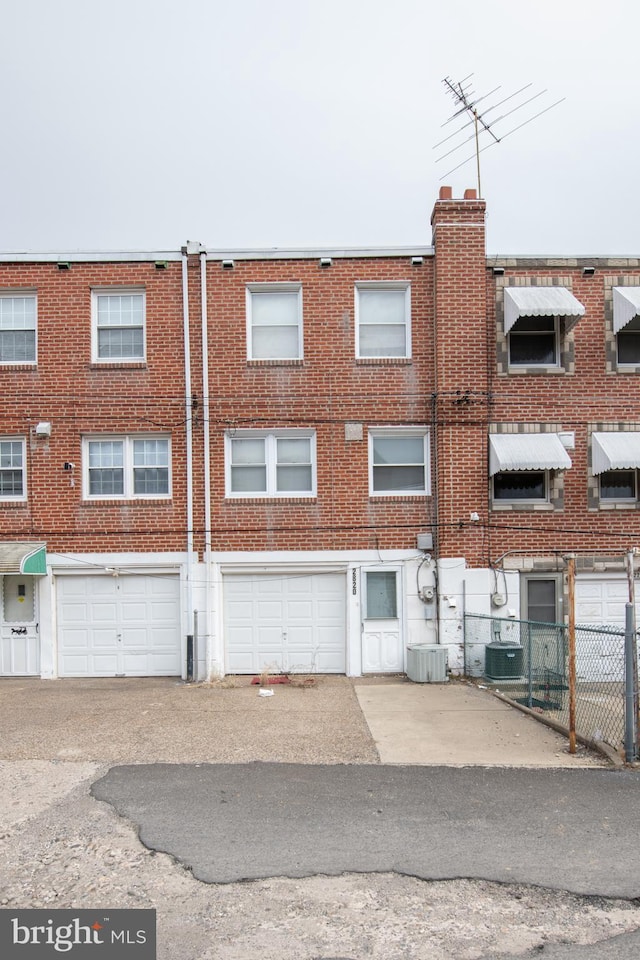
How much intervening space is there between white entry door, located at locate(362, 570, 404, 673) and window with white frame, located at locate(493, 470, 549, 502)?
2.64 metres

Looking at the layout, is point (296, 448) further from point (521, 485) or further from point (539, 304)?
point (539, 304)

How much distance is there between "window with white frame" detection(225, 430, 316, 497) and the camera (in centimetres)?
1425

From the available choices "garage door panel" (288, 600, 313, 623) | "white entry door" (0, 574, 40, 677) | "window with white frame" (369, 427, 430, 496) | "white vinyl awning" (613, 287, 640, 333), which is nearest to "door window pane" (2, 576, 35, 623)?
"white entry door" (0, 574, 40, 677)

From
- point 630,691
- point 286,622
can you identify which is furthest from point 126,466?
point 630,691

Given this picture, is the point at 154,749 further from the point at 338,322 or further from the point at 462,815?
the point at 338,322

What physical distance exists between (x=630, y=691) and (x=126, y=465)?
10006mm

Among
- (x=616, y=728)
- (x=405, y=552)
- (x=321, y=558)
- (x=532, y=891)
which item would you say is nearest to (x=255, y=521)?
(x=321, y=558)

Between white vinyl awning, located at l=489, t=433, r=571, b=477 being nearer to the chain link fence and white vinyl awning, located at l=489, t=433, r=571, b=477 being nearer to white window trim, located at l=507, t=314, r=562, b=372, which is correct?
white window trim, located at l=507, t=314, r=562, b=372

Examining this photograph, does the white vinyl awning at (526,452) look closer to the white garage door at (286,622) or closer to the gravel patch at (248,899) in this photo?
the white garage door at (286,622)

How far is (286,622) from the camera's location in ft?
46.7

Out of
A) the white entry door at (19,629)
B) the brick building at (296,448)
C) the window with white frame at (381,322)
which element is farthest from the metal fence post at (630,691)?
the white entry door at (19,629)

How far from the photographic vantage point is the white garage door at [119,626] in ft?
46.5

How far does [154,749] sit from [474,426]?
849cm

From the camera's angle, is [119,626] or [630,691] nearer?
[630,691]
